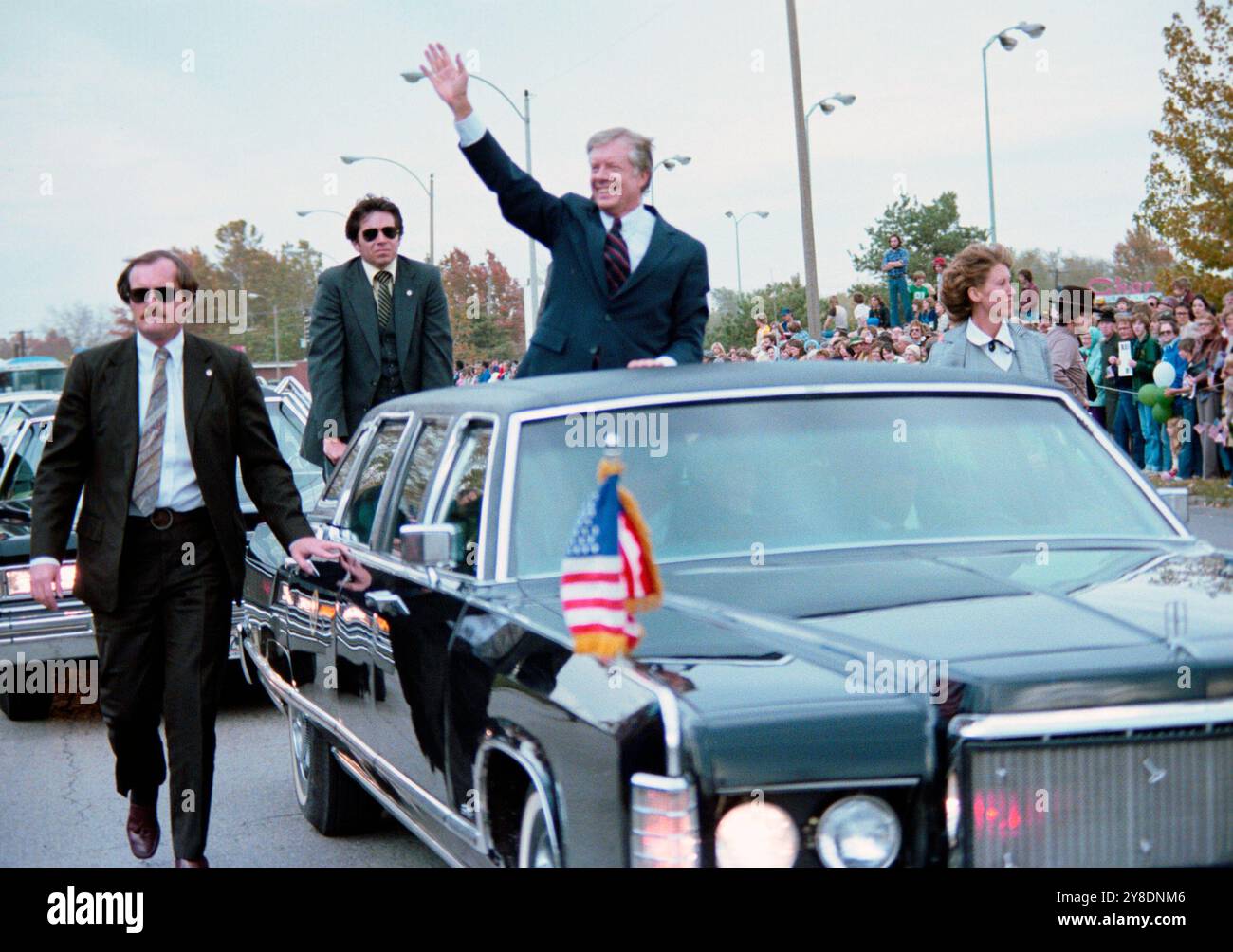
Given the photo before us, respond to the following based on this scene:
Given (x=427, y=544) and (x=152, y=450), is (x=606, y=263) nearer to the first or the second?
(x=152, y=450)

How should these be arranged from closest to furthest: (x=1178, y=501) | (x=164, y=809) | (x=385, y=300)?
(x=1178, y=501), (x=164, y=809), (x=385, y=300)

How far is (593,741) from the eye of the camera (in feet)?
10.7

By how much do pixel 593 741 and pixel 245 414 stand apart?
9.67 ft

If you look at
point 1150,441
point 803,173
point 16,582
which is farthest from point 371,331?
point 803,173

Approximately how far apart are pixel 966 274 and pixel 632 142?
5.22 ft

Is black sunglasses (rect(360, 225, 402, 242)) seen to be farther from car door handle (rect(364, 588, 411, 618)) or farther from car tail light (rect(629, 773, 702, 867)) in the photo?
car tail light (rect(629, 773, 702, 867))

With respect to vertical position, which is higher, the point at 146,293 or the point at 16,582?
the point at 146,293

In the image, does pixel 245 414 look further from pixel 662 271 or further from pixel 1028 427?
pixel 1028 427

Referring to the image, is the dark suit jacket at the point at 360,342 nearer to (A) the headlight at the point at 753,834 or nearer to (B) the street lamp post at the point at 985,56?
(A) the headlight at the point at 753,834

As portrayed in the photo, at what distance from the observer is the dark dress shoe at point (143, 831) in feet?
18.9

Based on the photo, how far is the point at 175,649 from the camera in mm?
5609

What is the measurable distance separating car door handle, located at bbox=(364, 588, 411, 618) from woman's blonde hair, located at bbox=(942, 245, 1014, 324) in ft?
9.80

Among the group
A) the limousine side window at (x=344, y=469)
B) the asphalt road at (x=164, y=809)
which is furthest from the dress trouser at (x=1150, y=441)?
the limousine side window at (x=344, y=469)

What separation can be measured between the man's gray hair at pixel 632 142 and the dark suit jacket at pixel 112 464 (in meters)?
1.60
